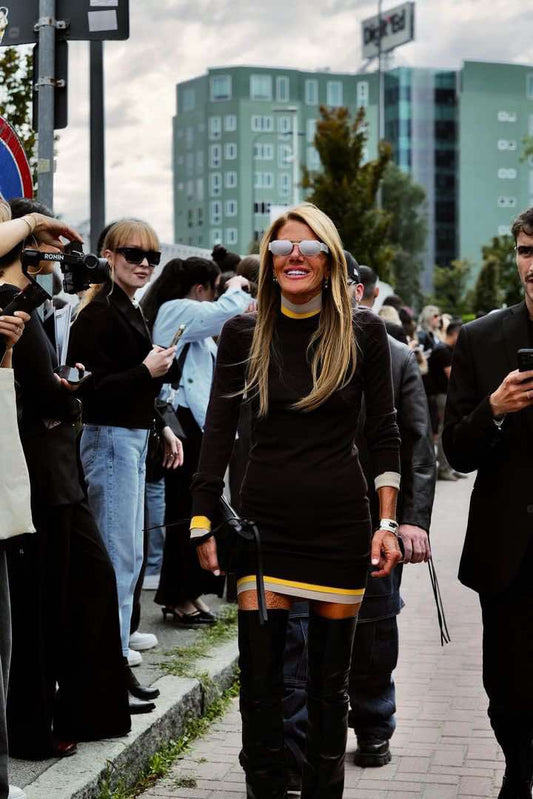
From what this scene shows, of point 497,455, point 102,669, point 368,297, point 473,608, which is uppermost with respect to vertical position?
point 368,297

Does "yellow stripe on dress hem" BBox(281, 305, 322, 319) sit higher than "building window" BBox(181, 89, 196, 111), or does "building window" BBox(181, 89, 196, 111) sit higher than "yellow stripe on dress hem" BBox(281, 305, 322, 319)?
"building window" BBox(181, 89, 196, 111)

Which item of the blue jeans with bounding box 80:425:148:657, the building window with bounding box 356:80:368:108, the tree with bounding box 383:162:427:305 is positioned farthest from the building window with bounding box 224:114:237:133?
the blue jeans with bounding box 80:425:148:657

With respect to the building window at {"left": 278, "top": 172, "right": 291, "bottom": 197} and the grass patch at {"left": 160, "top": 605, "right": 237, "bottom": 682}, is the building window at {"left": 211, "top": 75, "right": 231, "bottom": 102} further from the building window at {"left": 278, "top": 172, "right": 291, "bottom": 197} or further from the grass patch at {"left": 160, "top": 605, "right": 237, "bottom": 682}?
the grass patch at {"left": 160, "top": 605, "right": 237, "bottom": 682}

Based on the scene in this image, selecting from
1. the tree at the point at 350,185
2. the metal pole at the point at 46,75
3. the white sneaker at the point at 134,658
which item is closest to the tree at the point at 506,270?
the tree at the point at 350,185

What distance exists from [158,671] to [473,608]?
11.2 feet

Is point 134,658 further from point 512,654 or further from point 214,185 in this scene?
point 214,185

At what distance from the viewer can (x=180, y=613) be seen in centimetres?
698

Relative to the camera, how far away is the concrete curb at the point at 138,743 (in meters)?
4.18

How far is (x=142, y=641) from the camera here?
6.27 metres

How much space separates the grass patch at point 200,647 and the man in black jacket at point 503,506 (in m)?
2.05

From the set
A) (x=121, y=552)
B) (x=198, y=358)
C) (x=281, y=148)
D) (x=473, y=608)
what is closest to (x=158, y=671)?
(x=121, y=552)

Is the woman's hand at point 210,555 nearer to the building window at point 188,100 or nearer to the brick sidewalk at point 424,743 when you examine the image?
the brick sidewalk at point 424,743

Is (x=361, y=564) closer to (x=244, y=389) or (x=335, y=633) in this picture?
(x=335, y=633)

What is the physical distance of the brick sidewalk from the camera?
475 centimetres
